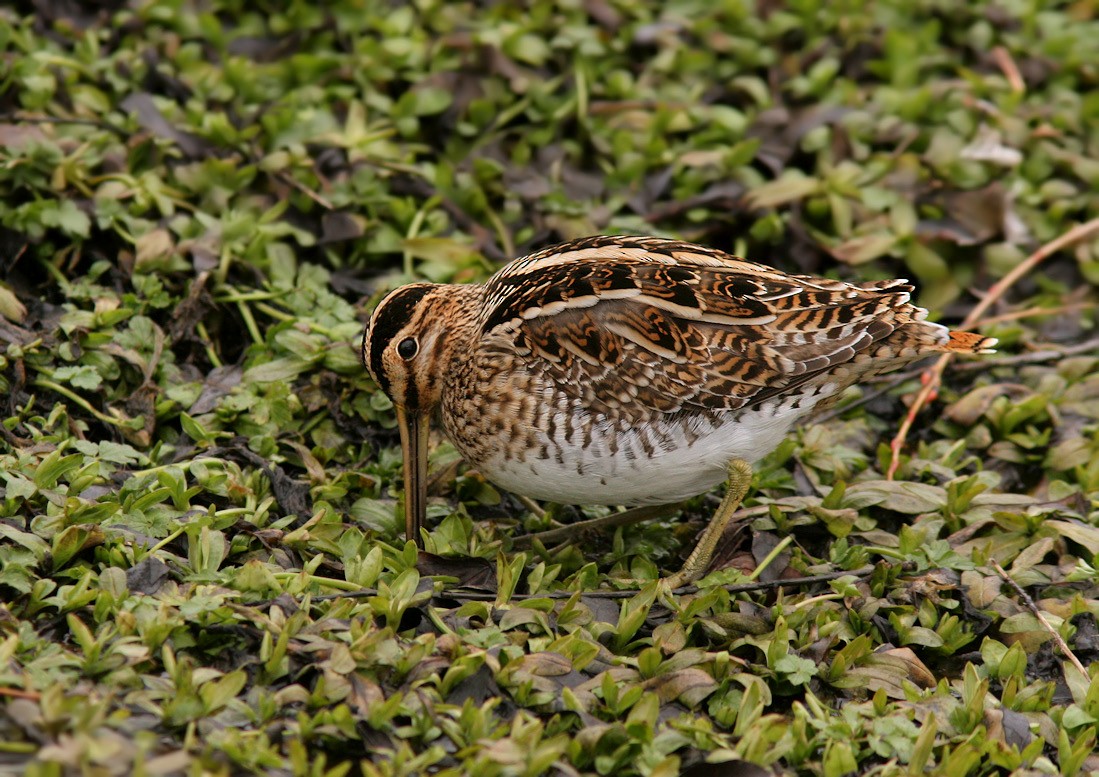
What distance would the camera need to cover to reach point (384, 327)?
5164 millimetres

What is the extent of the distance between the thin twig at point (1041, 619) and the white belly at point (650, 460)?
0.97m

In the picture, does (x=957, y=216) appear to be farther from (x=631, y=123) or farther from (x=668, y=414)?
(x=668, y=414)

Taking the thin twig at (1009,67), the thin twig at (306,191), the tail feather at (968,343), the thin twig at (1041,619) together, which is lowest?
the thin twig at (1041,619)

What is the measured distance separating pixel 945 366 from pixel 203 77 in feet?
13.4

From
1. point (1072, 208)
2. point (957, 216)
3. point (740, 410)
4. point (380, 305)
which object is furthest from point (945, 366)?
point (380, 305)

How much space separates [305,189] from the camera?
257 inches

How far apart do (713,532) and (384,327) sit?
1.50 meters

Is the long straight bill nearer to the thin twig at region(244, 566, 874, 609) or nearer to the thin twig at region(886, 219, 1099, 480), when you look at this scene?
the thin twig at region(244, 566, 874, 609)

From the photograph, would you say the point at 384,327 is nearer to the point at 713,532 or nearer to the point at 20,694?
the point at 713,532

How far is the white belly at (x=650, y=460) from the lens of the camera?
16.0ft

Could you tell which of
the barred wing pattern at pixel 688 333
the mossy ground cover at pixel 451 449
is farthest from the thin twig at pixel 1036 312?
the barred wing pattern at pixel 688 333

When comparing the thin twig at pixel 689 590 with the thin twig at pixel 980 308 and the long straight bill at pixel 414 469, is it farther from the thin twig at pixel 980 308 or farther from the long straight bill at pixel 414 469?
the thin twig at pixel 980 308

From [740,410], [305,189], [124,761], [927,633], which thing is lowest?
[927,633]

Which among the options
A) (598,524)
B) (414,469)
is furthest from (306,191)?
(598,524)
